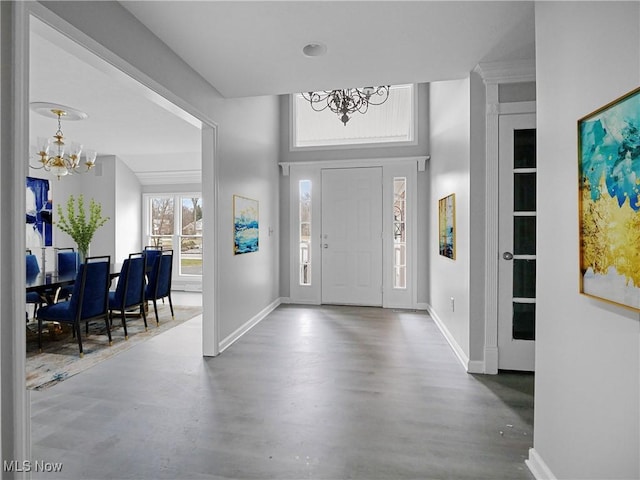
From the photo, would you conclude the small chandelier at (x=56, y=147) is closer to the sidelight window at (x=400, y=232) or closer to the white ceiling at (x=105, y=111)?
the white ceiling at (x=105, y=111)

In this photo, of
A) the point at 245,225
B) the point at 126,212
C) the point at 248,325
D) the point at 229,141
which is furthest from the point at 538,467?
the point at 126,212

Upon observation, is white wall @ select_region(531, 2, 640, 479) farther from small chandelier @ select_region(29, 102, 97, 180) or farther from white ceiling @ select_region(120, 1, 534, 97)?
small chandelier @ select_region(29, 102, 97, 180)

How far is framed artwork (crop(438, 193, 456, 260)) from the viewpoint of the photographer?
3.62m

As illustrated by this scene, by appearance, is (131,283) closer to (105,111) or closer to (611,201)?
(105,111)

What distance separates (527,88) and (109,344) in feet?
15.8

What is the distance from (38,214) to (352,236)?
19.0 ft

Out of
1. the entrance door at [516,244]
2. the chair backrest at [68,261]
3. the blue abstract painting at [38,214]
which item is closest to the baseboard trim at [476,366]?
the entrance door at [516,244]

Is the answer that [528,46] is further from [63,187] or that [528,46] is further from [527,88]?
[63,187]

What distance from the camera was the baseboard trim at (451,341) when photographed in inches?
124

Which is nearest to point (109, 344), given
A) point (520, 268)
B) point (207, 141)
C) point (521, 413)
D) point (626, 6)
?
point (207, 141)

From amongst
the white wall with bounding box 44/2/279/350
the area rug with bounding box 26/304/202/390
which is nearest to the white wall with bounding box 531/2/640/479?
the white wall with bounding box 44/2/279/350

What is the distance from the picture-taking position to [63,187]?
6.91 metres

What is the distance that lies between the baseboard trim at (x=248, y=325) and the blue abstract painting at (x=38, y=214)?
4603mm

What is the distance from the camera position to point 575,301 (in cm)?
146
